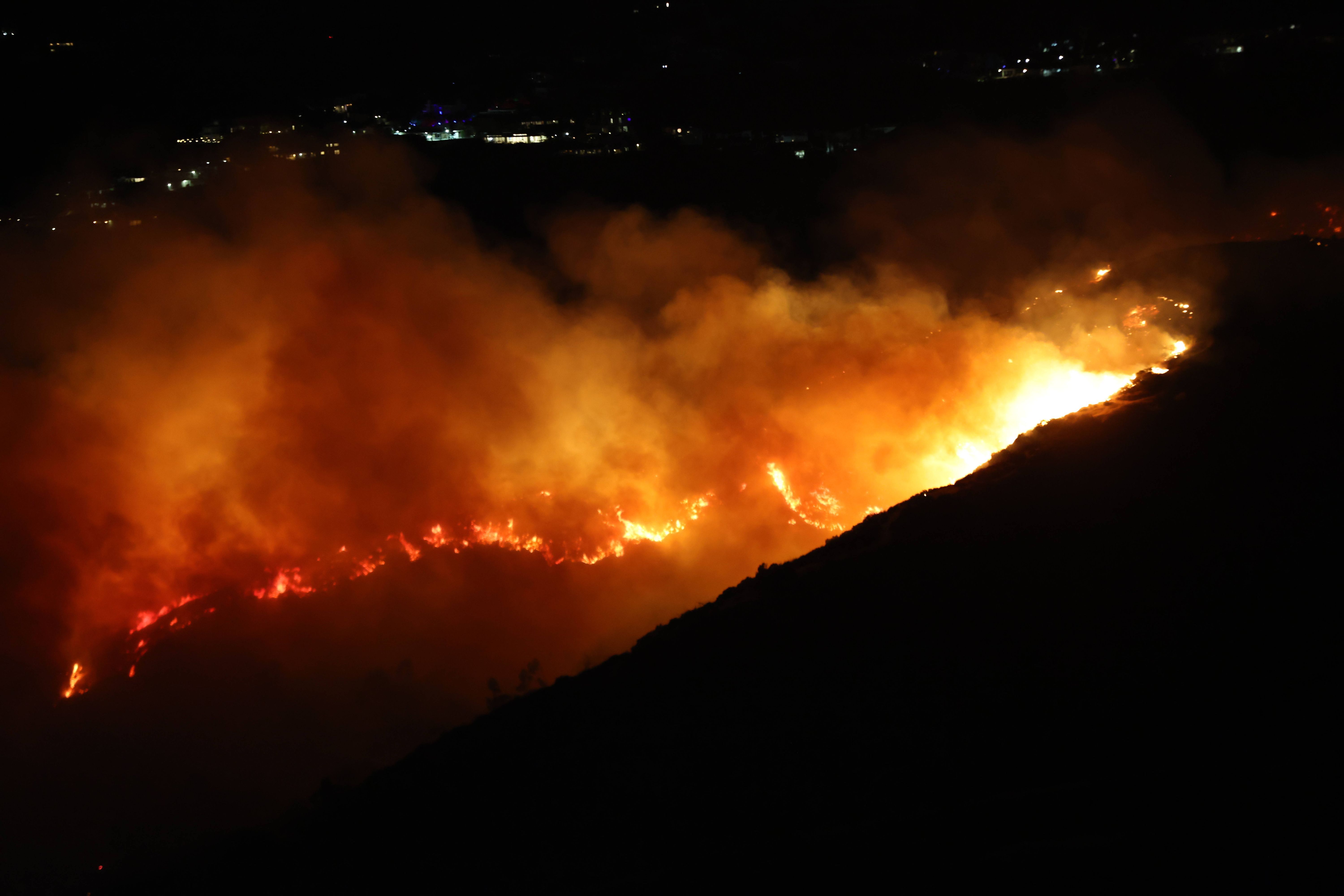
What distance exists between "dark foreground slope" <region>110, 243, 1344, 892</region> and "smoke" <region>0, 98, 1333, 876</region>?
2.88 metres

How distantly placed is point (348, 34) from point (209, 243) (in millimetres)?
13033

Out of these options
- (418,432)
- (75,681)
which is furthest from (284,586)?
(418,432)

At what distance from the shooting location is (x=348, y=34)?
21.0 metres

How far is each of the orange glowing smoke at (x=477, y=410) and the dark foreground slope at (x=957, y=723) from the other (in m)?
3.30

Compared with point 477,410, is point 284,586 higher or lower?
lower

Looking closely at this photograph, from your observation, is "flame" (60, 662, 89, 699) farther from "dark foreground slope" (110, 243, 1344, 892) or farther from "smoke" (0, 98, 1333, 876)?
"dark foreground slope" (110, 243, 1344, 892)

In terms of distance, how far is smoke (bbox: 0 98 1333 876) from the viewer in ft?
29.6

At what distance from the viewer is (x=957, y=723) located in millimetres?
4254

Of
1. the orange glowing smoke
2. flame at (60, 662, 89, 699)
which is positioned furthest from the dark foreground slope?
flame at (60, 662, 89, 699)

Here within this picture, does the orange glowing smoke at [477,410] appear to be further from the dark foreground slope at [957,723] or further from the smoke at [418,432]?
the dark foreground slope at [957,723]

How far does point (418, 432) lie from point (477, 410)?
0.91 metres

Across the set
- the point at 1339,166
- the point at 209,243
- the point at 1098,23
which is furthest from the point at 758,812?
the point at 1098,23

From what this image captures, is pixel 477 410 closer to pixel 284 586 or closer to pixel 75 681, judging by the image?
pixel 284 586

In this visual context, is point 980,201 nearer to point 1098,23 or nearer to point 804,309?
point 804,309
